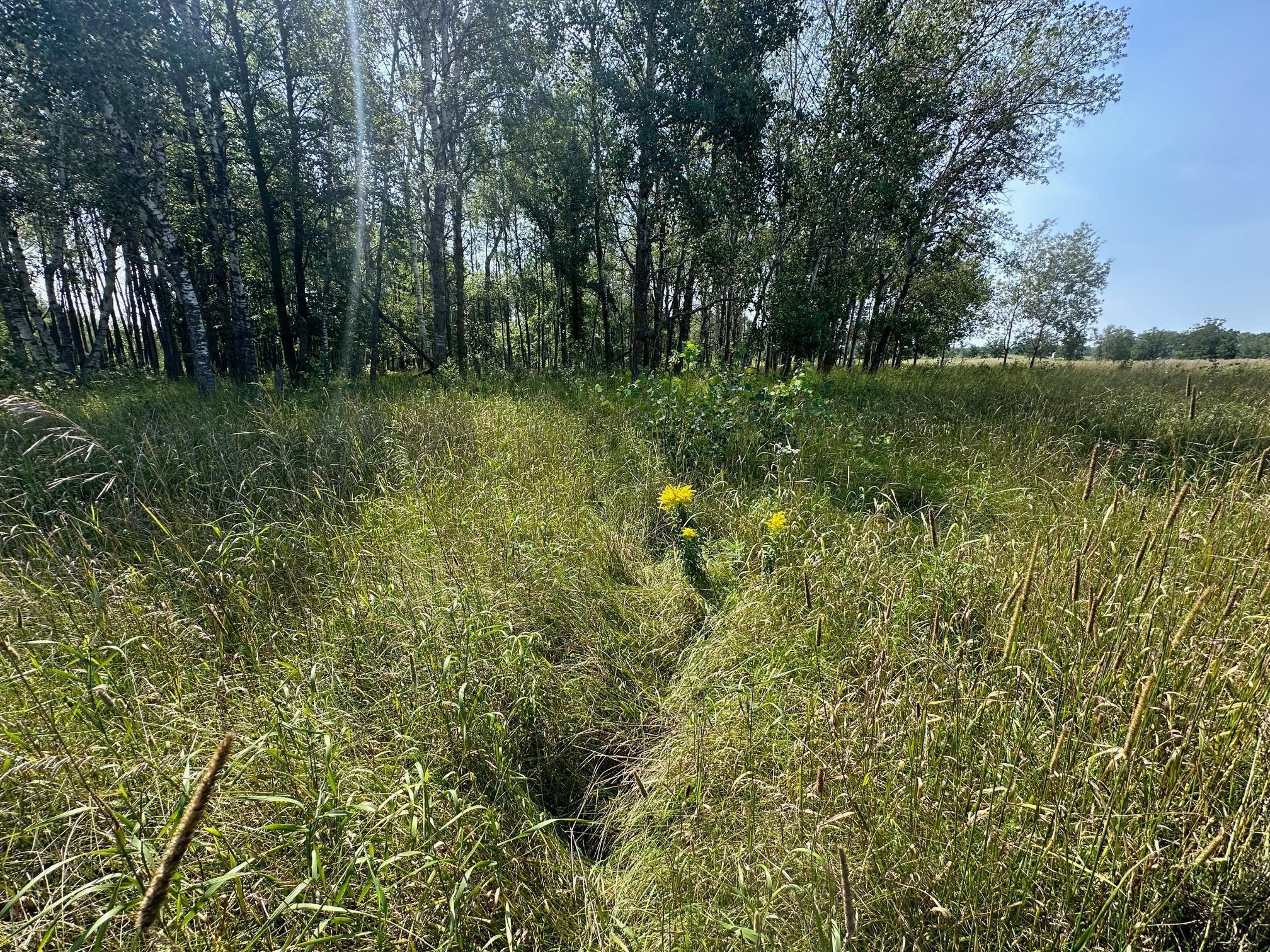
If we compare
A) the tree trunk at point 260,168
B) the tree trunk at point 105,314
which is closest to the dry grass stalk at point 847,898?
the tree trunk at point 260,168

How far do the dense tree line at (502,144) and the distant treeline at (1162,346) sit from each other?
36.7ft

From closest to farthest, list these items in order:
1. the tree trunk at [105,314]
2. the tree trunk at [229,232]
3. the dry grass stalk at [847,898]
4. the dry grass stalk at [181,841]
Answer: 1. the dry grass stalk at [181,841]
2. the dry grass stalk at [847,898]
3. the tree trunk at [229,232]
4. the tree trunk at [105,314]

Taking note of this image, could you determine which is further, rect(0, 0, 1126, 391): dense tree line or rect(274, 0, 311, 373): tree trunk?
rect(274, 0, 311, 373): tree trunk

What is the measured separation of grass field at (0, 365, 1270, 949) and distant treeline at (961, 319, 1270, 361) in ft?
61.7

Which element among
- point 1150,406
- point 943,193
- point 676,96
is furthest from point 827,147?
point 1150,406

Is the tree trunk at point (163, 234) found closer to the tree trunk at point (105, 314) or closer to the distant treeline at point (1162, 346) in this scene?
the tree trunk at point (105, 314)

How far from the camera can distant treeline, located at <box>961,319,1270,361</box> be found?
80.8 feet

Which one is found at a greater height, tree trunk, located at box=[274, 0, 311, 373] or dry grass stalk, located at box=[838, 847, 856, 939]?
tree trunk, located at box=[274, 0, 311, 373]

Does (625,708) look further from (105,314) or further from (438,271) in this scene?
(105,314)

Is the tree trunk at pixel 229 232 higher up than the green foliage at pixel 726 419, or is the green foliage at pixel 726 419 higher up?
the tree trunk at pixel 229 232

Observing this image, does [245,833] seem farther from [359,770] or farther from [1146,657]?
[1146,657]

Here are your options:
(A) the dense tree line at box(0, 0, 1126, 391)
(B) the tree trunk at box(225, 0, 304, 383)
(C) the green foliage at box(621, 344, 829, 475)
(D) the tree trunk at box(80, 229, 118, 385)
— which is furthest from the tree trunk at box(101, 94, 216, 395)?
(C) the green foliage at box(621, 344, 829, 475)

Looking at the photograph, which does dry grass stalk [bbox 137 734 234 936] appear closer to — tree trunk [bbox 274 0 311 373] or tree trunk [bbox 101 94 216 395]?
tree trunk [bbox 101 94 216 395]

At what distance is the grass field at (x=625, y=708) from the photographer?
111 centimetres
